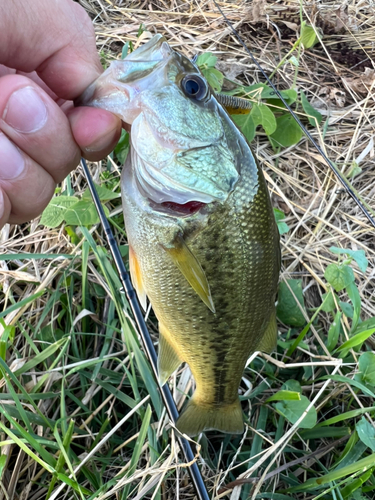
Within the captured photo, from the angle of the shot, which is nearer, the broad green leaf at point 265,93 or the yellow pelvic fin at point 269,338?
the yellow pelvic fin at point 269,338

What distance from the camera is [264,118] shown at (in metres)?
2.67

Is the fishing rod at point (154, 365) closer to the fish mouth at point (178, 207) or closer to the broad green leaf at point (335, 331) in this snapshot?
the fish mouth at point (178, 207)

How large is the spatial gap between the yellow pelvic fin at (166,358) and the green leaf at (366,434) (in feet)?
2.98

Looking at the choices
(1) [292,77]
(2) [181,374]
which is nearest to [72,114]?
(2) [181,374]

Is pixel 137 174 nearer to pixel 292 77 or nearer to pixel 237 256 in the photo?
pixel 237 256

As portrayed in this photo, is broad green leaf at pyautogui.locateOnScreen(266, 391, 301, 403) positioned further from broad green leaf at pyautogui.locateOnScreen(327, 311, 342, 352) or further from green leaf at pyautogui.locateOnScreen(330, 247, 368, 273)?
green leaf at pyautogui.locateOnScreen(330, 247, 368, 273)

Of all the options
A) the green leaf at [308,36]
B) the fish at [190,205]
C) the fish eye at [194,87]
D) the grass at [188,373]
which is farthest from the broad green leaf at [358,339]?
the green leaf at [308,36]

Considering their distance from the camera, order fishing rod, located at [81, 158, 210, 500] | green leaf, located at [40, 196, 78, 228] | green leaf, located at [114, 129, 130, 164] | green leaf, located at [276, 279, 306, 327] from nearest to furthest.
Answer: fishing rod, located at [81, 158, 210, 500] → green leaf, located at [40, 196, 78, 228] → green leaf, located at [276, 279, 306, 327] → green leaf, located at [114, 129, 130, 164]

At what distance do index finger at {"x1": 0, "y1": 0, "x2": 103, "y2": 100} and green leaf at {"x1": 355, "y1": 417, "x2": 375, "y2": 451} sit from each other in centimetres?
192

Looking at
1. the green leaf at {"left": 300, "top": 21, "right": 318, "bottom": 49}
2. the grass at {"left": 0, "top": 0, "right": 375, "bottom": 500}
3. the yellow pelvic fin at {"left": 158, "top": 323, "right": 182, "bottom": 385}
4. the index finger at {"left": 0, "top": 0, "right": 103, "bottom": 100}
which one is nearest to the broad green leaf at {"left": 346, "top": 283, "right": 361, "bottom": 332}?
the grass at {"left": 0, "top": 0, "right": 375, "bottom": 500}

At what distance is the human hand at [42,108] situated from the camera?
51.2 inches

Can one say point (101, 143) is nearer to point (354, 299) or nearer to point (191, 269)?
point (191, 269)

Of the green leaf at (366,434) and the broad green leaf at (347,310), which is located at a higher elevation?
the broad green leaf at (347,310)

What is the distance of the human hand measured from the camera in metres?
1.30
